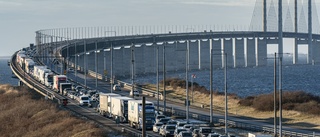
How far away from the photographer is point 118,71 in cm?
18612

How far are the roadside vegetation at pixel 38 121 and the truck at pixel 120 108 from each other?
3405 mm

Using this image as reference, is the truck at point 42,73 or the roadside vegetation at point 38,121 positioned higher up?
the truck at point 42,73

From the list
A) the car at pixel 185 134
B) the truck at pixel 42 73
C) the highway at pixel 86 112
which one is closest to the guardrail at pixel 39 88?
the highway at pixel 86 112

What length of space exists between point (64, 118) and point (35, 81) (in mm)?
56773

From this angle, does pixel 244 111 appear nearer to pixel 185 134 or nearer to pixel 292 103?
pixel 292 103

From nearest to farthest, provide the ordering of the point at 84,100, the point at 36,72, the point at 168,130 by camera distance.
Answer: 1. the point at 168,130
2. the point at 84,100
3. the point at 36,72

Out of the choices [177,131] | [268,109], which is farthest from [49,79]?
[177,131]

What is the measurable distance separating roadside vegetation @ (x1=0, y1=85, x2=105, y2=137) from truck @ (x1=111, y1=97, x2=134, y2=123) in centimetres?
341

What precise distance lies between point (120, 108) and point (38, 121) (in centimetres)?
750

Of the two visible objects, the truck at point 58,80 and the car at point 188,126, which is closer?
the car at point 188,126

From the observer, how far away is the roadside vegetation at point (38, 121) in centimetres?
5909

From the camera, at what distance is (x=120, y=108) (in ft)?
219

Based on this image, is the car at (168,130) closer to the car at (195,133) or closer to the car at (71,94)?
the car at (195,133)

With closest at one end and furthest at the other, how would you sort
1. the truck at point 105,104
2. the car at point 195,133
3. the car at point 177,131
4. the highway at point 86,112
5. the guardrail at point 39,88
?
1. the car at point 177,131
2. the car at point 195,133
3. the highway at point 86,112
4. the truck at point 105,104
5. the guardrail at point 39,88
